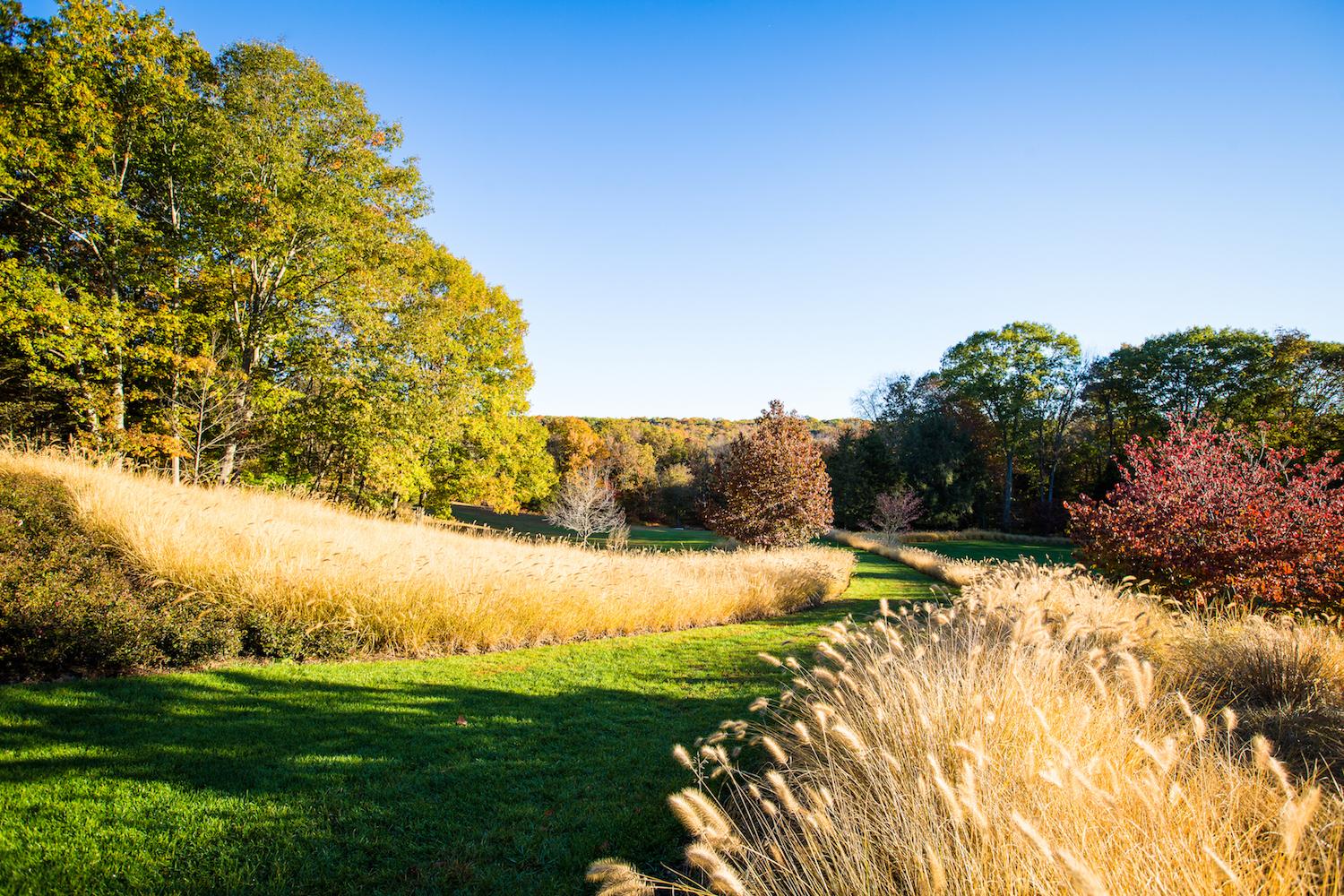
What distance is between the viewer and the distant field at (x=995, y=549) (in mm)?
23780

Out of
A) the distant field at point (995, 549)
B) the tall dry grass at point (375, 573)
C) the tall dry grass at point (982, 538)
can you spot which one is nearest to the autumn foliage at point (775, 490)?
the tall dry grass at point (375, 573)

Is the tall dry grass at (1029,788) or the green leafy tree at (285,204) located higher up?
the green leafy tree at (285,204)

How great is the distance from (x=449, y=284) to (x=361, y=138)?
5.33 meters

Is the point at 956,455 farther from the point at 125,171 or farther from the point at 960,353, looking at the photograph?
the point at 125,171

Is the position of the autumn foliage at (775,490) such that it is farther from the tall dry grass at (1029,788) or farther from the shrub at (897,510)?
the shrub at (897,510)

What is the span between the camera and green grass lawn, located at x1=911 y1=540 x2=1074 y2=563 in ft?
78.1

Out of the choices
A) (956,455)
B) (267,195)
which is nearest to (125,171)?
(267,195)

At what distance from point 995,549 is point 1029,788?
28.5m

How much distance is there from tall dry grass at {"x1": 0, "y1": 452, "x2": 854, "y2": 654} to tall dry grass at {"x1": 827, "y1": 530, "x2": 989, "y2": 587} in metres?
6.45

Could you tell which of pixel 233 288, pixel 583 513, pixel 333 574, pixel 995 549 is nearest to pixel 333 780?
pixel 333 574

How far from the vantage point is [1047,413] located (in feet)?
132

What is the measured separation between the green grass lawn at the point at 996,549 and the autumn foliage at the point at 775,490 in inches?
419

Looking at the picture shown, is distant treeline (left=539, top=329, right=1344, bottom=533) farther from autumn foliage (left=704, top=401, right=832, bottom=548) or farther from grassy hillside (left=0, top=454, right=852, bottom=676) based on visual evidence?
grassy hillside (left=0, top=454, right=852, bottom=676)

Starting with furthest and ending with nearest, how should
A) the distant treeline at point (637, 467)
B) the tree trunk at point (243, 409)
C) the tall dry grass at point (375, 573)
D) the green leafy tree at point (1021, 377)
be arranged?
1. the distant treeline at point (637, 467)
2. the green leafy tree at point (1021, 377)
3. the tree trunk at point (243, 409)
4. the tall dry grass at point (375, 573)
